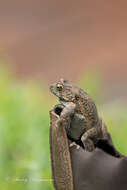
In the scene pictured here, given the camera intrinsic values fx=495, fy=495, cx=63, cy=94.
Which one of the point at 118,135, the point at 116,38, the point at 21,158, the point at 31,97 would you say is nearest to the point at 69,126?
the point at 21,158

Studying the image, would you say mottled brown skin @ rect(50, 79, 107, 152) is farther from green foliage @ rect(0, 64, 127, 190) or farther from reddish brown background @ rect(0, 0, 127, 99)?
reddish brown background @ rect(0, 0, 127, 99)

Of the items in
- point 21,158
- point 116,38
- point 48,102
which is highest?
point 116,38

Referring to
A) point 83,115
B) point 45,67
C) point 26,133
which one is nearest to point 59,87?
point 83,115

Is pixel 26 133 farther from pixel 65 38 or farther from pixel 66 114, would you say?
pixel 65 38

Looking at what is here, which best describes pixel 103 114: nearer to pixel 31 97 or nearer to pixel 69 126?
pixel 31 97

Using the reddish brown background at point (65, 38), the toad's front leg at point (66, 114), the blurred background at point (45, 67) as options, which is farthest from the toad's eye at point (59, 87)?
the reddish brown background at point (65, 38)

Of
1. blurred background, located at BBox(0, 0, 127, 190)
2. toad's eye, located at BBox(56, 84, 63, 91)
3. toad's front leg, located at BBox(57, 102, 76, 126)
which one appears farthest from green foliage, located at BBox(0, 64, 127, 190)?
toad's front leg, located at BBox(57, 102, 76, 126)

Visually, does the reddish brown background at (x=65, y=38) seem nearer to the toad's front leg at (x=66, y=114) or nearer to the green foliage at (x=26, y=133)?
the green foliage at (x=26, y=133)
